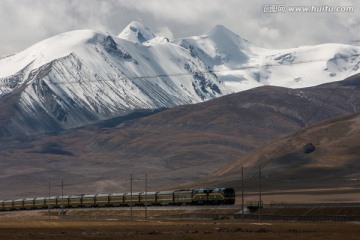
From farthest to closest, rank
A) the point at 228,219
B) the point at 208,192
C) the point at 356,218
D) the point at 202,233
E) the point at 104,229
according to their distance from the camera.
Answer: the point at 208,192 < the point at 228,219 < the point at 356,218 < the point at 104,229 < the point at 202,233

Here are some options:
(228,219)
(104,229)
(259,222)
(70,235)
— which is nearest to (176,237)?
(70,235)

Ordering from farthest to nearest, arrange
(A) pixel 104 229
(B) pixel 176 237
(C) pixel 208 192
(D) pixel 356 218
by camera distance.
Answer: (C) pixel 208 192, (D) pixel 356 218, (A) pixel 104 229, (B) pixel 176 237

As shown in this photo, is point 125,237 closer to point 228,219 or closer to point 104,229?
point 104,229

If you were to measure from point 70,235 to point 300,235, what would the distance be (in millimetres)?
26536

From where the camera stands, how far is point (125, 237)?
362ft

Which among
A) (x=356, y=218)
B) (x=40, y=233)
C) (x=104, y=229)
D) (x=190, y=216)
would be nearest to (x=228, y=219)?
(x=190, y=216)

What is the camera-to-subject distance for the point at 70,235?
113 meters

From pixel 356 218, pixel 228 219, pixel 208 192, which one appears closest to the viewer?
pixel 356 218

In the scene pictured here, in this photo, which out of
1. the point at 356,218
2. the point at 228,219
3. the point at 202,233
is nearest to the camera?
the point at 202,233

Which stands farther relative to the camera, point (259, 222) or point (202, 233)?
point (259, 222)

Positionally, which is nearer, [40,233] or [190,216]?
[40,233]

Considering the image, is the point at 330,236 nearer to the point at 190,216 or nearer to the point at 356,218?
the point at 356,218

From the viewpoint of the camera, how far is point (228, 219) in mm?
159750

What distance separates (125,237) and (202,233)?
34.9 ft
